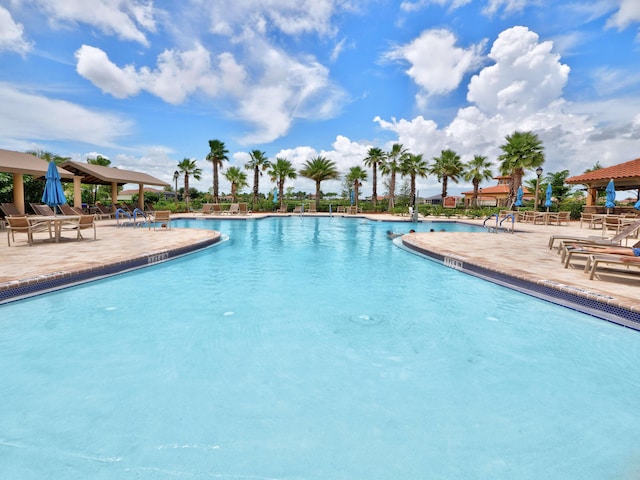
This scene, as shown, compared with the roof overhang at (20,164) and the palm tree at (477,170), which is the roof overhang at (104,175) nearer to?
the roof overhang at (20,164)

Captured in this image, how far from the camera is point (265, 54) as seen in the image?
17.6m

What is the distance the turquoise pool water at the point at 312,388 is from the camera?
6.84 ft

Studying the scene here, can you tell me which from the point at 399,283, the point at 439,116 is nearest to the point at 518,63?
the point at 439,116

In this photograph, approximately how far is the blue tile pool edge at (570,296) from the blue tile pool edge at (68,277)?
7916mm

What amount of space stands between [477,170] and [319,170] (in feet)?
63.3

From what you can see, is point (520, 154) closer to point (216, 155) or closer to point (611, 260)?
point (611, 260)

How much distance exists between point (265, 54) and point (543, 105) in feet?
58.1

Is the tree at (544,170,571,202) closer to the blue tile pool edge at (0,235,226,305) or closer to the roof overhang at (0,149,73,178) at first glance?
the blue tile pool edge at (0,235,226,305)

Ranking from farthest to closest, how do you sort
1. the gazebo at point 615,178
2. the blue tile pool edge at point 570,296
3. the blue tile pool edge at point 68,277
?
the gazebo at point 615,178, the blue tile pool edge at point 68,277, the blue tile pool edge at point 570,296

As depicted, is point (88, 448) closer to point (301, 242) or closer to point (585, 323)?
point (585, 323)

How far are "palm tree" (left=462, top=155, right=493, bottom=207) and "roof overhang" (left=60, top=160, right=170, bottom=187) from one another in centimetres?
3345

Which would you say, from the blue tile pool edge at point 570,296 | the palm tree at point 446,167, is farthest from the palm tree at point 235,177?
the blue tile pool edge at point 570,296

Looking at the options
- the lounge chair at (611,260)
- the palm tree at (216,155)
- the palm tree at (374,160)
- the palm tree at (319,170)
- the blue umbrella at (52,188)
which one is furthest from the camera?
the palm tree at (374,160)

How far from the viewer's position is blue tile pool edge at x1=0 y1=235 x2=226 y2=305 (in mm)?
5012
